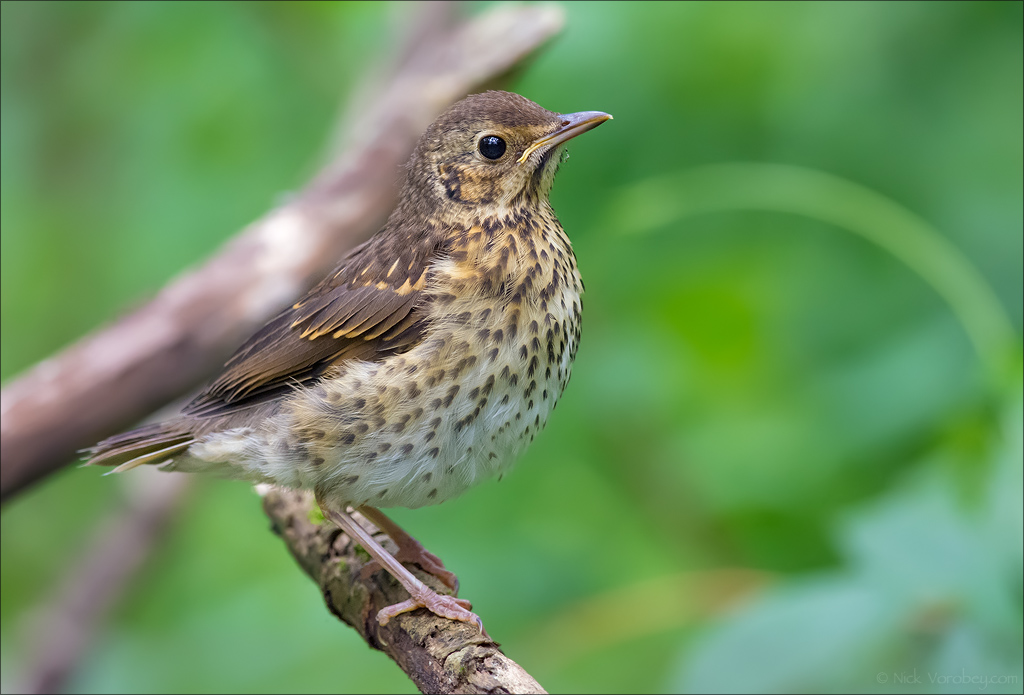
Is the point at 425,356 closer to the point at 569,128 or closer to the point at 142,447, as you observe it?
the point at 569,128

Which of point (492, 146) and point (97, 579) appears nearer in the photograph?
point (492, 146)

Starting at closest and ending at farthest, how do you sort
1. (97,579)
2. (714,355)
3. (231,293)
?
(231,293), (714,355), (97,579)

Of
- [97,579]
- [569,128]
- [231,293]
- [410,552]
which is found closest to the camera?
[569,128]

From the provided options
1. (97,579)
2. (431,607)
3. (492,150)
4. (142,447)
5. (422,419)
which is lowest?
(431,607)

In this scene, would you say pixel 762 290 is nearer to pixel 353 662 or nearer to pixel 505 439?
pixel 505 439

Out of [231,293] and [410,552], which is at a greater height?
[231,293]

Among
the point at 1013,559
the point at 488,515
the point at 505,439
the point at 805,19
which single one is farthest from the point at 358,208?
the point at 1013,559

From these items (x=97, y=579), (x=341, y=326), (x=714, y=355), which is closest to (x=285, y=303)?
(x=341, y=326)
